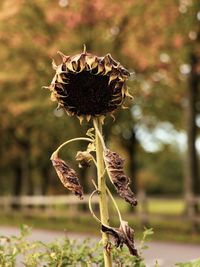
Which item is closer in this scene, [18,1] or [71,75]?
[71,75]

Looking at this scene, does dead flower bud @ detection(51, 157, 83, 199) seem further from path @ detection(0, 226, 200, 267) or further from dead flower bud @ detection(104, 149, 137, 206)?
path @ detection(0, 226, 200, 267)

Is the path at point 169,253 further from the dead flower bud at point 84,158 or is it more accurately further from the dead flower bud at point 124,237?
the dead flower bud at point 124,237

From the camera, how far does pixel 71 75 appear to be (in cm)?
372

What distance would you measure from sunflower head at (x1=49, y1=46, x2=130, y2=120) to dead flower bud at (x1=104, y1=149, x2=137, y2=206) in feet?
1.57

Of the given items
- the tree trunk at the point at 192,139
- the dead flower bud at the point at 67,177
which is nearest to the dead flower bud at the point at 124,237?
the dead flower bud at the point at 67,177

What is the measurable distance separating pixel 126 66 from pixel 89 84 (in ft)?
62.4

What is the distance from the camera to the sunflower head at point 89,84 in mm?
3656

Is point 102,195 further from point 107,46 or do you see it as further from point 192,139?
point 107,46

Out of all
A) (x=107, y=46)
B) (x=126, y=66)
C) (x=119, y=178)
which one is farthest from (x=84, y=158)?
(x=126, y=66)

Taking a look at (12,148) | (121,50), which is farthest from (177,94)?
(12,148)

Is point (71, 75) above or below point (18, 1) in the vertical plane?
below

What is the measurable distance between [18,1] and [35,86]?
3.35 meters

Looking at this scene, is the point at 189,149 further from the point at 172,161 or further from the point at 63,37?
Answer: the point at 172,161

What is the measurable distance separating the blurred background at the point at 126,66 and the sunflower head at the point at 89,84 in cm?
758
